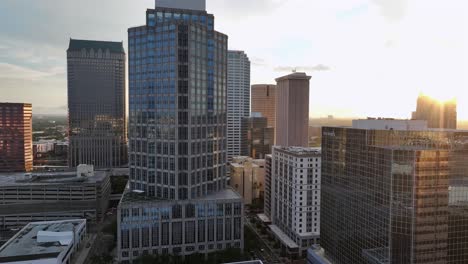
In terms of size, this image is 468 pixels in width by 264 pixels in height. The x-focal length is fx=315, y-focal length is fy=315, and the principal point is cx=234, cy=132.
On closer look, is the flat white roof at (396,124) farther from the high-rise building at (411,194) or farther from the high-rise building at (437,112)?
the high-rise building at (437,112)

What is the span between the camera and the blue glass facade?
95.0 m

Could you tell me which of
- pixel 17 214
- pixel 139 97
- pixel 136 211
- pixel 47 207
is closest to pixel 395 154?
pixel 136 211

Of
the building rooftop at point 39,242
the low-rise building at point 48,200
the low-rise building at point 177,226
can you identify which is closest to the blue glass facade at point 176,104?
the low-rise building at point 177,226

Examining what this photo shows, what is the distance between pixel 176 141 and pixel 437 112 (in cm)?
16510

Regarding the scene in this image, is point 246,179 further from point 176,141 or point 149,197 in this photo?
point 176,141

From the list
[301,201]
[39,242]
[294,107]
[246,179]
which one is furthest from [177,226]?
[294,107]

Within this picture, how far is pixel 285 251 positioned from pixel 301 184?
75.5ft

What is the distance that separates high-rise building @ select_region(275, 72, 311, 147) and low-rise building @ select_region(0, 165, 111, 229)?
10705cm

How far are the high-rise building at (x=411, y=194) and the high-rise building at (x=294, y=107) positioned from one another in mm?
115542

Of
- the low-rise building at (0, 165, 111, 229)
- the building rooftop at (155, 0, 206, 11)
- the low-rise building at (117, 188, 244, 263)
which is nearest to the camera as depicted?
the low-rise building at (117, 188, 244, 263)

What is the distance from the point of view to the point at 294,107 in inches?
7303

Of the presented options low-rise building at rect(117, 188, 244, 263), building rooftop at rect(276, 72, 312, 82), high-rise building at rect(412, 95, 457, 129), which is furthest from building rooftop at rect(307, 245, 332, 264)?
high-rise building at rect(412, 95, 457, 129)

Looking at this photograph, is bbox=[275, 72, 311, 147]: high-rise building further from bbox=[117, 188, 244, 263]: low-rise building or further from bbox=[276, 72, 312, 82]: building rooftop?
bbox=[117, 188, 244, 263]: low-rise building

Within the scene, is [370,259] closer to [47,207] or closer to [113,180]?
[47,207]
